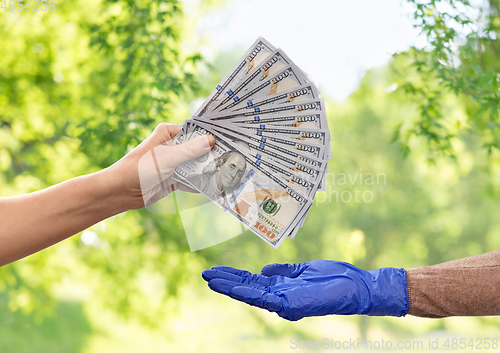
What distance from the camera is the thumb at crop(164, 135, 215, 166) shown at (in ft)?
3.92

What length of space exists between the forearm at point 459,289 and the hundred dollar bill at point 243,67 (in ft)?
3.06

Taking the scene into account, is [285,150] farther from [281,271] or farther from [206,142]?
[281,271]

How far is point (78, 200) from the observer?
3.82ft

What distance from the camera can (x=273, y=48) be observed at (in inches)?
50.3

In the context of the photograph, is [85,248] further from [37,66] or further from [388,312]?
[388,312]

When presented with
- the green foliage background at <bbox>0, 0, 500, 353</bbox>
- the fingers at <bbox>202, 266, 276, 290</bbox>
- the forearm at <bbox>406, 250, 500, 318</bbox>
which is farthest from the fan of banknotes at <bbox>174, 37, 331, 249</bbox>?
the green foliage background at <bbox>0, 0, 500, 353</bbox>

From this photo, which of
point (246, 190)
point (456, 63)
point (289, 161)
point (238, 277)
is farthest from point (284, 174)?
point (456, 63)

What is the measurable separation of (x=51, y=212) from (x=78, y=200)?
9 centimetres

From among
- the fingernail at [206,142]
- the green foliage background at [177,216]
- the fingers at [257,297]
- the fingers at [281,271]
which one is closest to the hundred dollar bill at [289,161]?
the fingernail at [206,142]

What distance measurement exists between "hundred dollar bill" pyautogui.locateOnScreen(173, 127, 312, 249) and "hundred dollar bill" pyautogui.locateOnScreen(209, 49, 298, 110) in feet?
0.54

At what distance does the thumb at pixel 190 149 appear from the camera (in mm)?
1193

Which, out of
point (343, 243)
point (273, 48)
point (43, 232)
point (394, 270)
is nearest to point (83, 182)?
point (43, 232)

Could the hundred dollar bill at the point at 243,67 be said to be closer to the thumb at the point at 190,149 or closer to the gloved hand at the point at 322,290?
the thumb at the point at 190,149

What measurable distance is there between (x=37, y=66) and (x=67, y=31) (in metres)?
0.38
